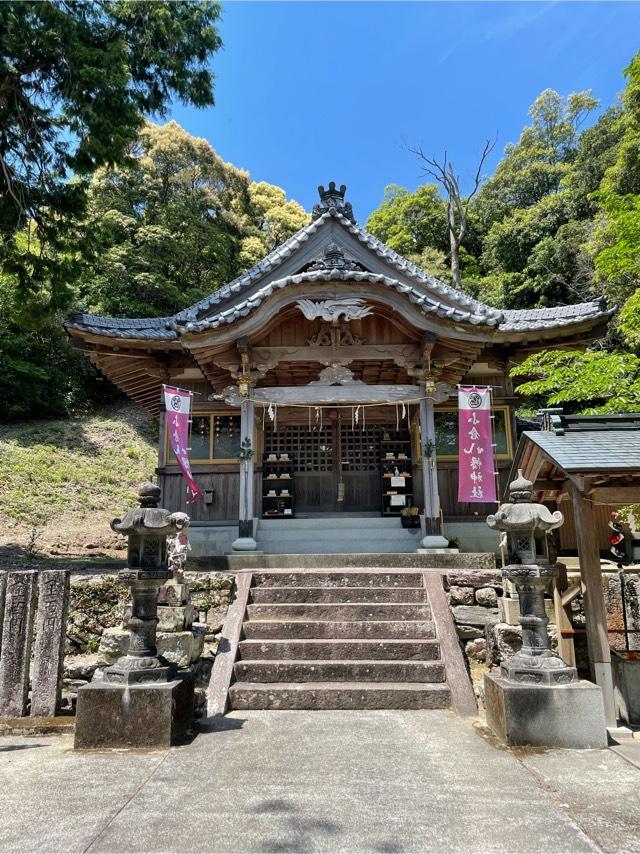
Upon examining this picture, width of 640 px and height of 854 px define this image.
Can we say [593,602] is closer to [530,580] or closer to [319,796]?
[530,580]

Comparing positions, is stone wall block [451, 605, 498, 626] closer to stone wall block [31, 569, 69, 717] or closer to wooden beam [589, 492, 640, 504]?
wooden beam [589, 492, 640, 504]

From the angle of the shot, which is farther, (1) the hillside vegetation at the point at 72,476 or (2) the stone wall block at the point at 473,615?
(1) the hillside vegetation at the point at 72,476

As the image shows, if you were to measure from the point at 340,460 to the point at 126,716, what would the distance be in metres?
8.89

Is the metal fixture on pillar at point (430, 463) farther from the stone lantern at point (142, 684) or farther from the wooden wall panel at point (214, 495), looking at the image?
the stone lantern at point (142, 684)

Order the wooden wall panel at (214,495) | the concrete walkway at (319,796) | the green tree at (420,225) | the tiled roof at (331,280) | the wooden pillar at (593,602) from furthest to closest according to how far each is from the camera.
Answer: the green tree at (420,225) → the wooden wall panel at (214,495) → the tiled roof at (331,280) → the wooden pillar at (593,602) → the concrete walkway at (319,796)

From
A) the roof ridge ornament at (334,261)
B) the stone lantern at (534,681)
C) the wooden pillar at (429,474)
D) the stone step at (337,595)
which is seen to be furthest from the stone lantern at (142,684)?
the roof ridge ornament at (334,261)

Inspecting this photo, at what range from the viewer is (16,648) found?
5.70 meters

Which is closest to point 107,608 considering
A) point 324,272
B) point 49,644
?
point 49,644

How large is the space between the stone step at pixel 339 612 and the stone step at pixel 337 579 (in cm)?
53

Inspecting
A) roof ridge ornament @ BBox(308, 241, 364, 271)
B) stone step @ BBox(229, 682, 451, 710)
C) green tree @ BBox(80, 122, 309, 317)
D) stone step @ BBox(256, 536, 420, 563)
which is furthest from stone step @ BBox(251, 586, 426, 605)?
green tree @ BBox(80, 122, 309, 317)

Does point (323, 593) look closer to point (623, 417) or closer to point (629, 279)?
point (623, 417)

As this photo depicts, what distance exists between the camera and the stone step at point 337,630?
700cm

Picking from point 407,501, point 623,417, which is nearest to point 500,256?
point 407,501

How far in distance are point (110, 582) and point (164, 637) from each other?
212cm
